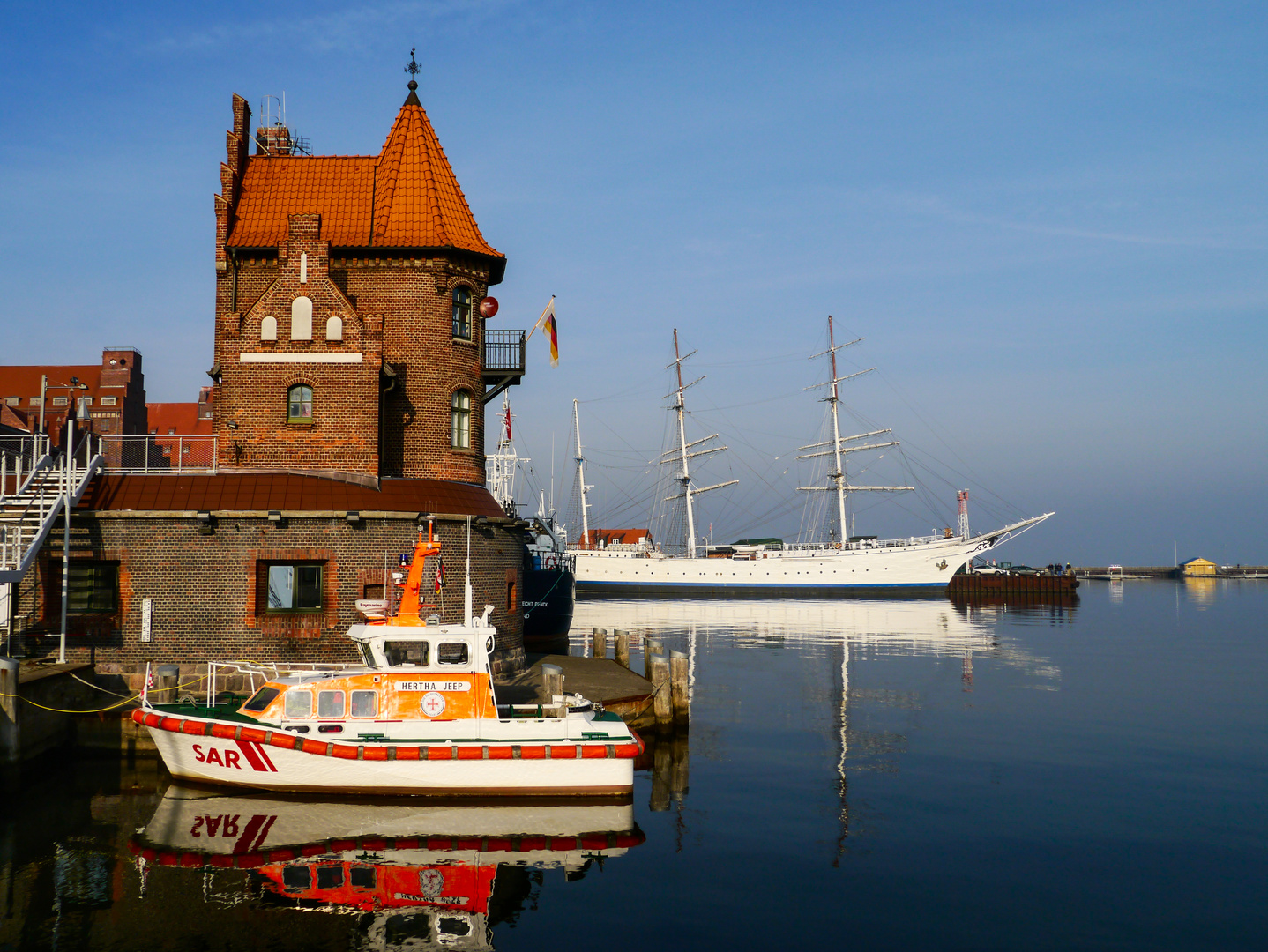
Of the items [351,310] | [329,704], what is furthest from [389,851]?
[351,310]

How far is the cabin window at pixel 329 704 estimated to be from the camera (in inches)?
671

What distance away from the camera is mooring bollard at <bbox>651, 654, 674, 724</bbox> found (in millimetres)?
23547

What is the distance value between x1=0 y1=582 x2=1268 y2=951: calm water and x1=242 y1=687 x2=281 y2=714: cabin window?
1.79m

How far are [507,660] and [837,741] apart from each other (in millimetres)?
9191

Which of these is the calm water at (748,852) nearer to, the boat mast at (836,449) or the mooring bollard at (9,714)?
the mooring bollard at (9,714)

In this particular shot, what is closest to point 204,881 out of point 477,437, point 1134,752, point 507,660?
point 507,660

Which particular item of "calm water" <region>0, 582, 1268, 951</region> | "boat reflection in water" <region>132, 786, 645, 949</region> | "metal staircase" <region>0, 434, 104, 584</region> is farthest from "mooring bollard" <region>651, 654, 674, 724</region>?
"metal staircase" <region>0, 434, 104, 584</region>

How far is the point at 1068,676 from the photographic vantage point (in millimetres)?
35969

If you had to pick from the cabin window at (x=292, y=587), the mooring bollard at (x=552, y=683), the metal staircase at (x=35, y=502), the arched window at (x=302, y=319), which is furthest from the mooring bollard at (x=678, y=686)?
the metal staircase at (x=35, y=502)

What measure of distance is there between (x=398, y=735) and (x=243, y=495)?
27.8 feet

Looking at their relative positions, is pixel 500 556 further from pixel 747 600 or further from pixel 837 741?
pixel 747 600

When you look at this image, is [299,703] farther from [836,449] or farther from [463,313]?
[836,449]

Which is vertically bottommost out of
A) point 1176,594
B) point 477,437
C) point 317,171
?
point 1176,594

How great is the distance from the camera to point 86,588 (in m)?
21.3
